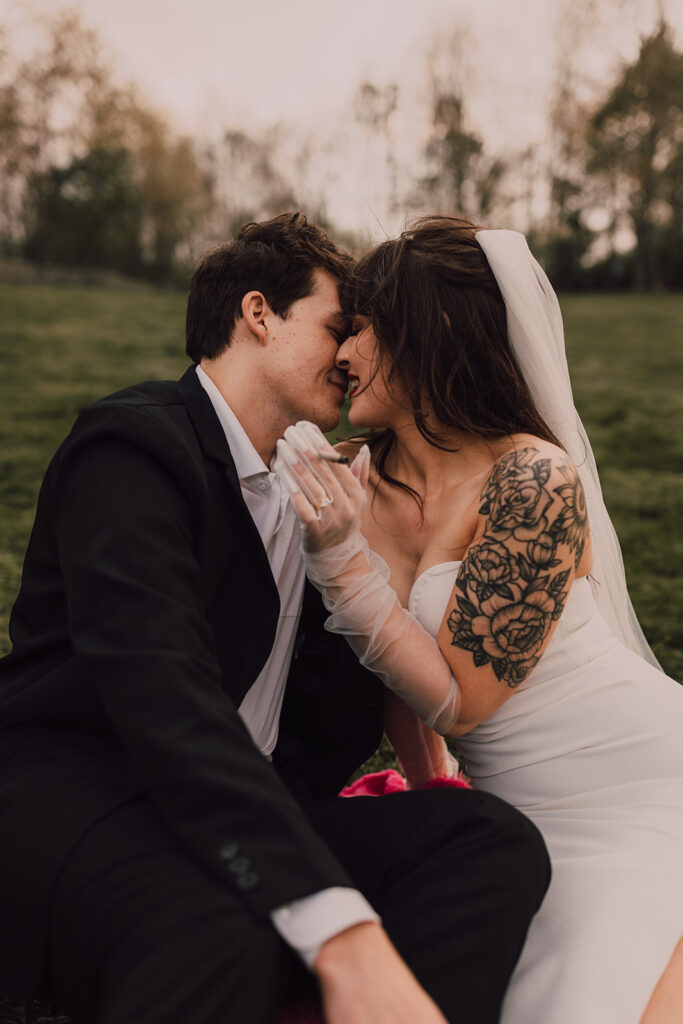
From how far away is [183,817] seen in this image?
1719mm

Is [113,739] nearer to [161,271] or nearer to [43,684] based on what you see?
[43,684]

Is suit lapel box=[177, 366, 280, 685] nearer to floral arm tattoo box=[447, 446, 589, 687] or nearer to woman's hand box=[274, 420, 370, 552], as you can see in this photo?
woman's hand box=[274, 420, 370, 552]

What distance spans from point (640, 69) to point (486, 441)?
28.7m

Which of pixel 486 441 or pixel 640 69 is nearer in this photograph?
pixel 486 441

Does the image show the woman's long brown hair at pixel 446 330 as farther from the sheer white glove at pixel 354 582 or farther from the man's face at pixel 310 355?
the sheer white glove at pixel 354 582

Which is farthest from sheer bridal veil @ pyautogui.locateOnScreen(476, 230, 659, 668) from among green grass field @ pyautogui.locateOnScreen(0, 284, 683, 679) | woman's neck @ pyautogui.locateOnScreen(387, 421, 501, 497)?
green grass field @ pyautogui.locateOnScreen(0, 284, 683, 679)

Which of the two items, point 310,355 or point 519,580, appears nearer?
point 519,580

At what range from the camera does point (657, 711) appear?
275cm

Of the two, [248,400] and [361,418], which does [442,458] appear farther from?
[248,400]

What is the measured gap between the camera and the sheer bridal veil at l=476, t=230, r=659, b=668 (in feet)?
9.55

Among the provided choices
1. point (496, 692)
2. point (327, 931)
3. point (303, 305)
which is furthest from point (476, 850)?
point (303, 305)

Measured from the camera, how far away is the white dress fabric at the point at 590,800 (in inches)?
85.8

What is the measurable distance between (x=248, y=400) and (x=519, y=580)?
109cm

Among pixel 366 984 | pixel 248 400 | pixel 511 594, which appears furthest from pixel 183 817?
pixel 248 400
